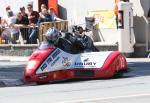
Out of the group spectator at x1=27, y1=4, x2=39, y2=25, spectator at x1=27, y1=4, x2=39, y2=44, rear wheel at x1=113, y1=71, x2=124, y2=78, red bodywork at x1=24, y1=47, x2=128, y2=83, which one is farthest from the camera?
spectator at x1=27, y1=4, x2=39, y2=25

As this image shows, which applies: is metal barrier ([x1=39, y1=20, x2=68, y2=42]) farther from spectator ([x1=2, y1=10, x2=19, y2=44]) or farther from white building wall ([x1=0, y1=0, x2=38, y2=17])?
white building wall ([x1=0, y1=0, x2=38, y2=17])

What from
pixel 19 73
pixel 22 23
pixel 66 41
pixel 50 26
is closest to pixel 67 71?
pixel 66 41

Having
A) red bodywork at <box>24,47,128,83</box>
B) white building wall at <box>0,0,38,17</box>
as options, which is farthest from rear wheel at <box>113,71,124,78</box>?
white building wall at <box>0,0,38,17</box>

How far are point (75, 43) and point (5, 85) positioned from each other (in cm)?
209

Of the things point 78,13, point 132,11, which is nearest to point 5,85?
point 132,11

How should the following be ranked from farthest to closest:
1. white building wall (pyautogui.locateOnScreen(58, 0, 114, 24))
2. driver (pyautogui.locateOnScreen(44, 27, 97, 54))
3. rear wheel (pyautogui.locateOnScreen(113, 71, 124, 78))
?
white building wall (pyautogui.locateOnScreen(58, 0, 114, 24))
rear wheel (pyautogui.locateOnScreen(113, 71, 124, 78))
driver (pyautogui.locateOnScreen(44, 27, 97, 54))

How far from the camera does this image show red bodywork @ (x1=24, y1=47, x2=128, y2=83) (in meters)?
15.8

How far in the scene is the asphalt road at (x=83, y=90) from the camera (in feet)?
40.6

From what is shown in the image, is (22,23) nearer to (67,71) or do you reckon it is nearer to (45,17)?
(45,17)

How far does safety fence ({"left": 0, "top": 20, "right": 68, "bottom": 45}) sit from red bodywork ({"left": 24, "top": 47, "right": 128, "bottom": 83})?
790cm

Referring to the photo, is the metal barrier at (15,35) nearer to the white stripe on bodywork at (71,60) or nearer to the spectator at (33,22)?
the spectator at (33,22)

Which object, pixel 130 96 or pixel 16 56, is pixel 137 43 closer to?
pixel 16 56

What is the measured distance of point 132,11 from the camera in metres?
23.5

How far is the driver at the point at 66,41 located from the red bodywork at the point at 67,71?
0.29 meters
